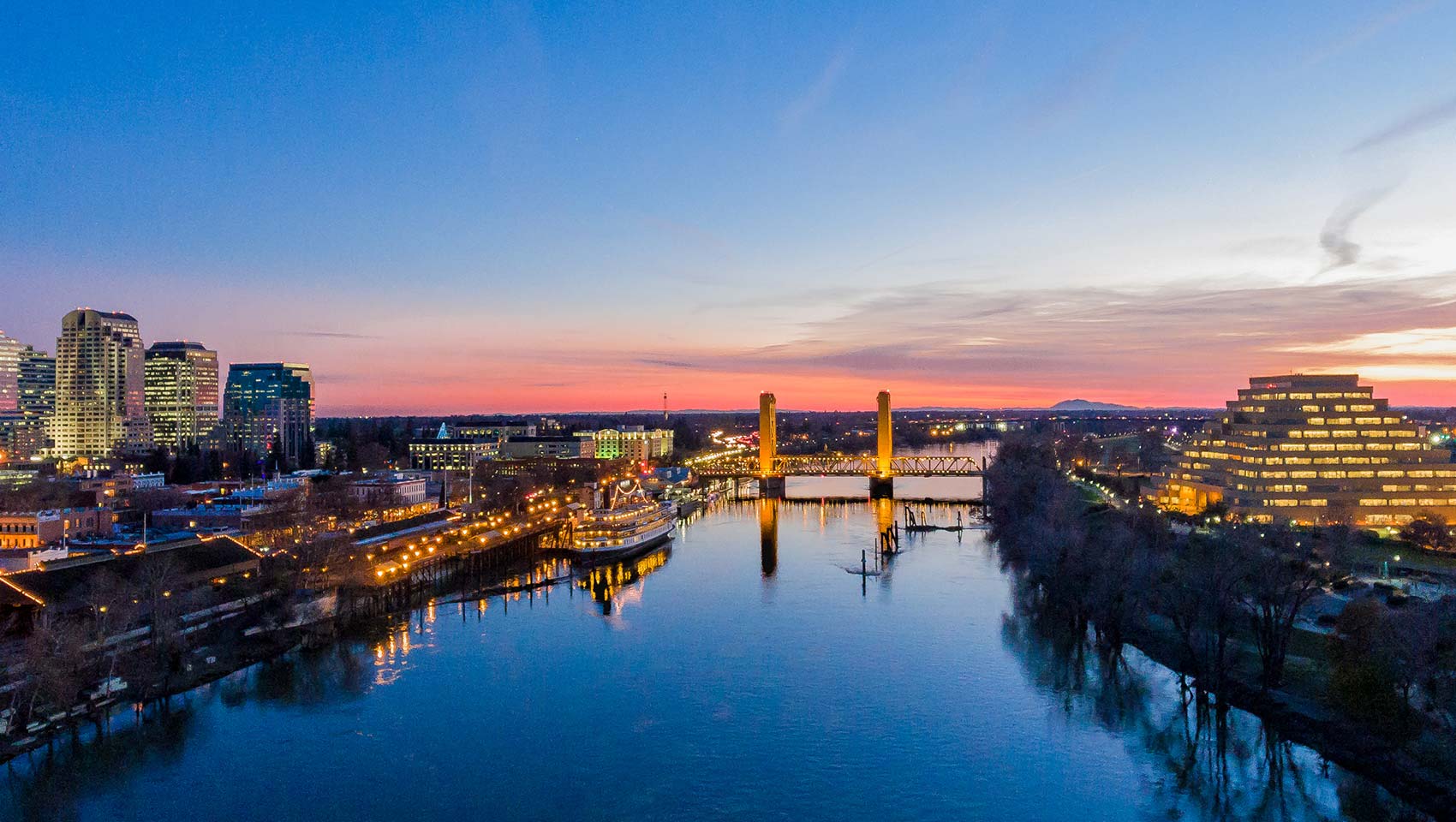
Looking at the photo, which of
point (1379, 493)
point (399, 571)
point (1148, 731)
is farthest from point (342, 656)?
point (1379, 493)

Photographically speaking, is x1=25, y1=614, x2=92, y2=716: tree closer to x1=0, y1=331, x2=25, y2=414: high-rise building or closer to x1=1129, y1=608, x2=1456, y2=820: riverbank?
x1=1129, y1=608, x2=1456, y2=820: riverbank

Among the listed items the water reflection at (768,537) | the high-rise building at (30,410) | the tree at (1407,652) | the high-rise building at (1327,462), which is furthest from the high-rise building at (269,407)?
the tree at (1407,652)

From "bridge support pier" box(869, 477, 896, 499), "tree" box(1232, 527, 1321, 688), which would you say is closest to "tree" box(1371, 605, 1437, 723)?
"tree" box(1232, 527, 1321, 688)

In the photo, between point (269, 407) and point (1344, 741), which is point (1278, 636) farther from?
point (269, 407)

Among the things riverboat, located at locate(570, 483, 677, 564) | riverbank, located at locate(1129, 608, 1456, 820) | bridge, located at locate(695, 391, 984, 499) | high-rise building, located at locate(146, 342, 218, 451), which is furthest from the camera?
high-rise building, located at locate(146, 342, 218, 451)

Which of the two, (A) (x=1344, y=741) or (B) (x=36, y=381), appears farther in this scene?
(B) (x=36, y=381)

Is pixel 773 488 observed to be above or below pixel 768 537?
above

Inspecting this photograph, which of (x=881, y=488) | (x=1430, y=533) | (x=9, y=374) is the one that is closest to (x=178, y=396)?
(x=9, y=374)
